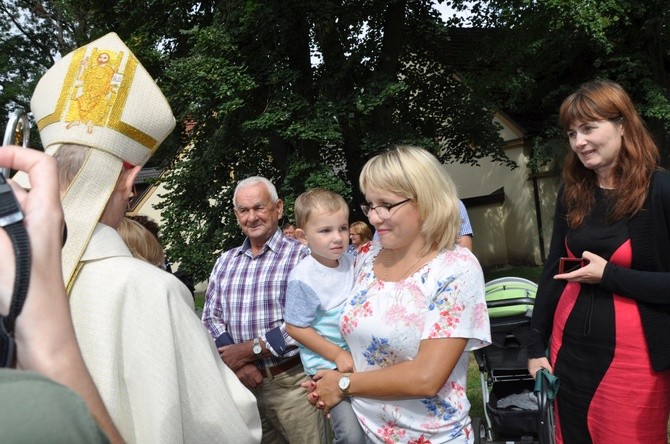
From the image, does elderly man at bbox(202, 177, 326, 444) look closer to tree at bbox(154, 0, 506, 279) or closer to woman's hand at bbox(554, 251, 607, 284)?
woman's hand at bbox(554, 251, 607, 284)

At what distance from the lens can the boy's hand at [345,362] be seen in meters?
2.85

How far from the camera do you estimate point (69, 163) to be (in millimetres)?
1795

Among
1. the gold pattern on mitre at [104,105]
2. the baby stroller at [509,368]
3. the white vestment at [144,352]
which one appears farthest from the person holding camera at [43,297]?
the baby stroller at [509,368]

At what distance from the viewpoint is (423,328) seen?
247cm

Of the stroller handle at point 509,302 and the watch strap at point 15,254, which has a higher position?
the watch strap at point 15,254

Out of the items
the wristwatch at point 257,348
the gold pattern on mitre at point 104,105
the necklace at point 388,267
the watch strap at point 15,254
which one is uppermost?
the gold pattern on mitre at point 104,105

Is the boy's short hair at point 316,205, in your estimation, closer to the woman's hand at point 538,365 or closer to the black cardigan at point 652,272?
the woman's hand at point 538,365

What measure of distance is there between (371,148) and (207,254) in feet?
13.3

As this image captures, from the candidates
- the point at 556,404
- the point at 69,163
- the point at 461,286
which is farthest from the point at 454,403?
the point at 69,163

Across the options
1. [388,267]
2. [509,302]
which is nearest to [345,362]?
[388,267]

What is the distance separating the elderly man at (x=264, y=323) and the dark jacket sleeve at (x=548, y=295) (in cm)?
138

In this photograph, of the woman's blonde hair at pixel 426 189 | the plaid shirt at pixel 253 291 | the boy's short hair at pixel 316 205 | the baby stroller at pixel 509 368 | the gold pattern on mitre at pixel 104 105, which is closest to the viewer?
the gold pattern on mitre at pixel 104 105

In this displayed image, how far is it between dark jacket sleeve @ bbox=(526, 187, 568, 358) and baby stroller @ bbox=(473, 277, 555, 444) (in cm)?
93

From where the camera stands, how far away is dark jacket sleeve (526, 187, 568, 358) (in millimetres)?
3080
